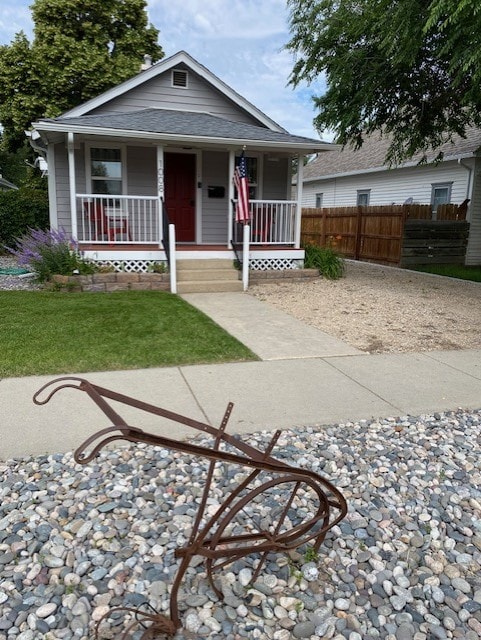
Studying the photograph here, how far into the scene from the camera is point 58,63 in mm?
17797

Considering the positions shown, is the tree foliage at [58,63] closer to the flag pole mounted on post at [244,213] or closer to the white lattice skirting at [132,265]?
the white lattice skirting at [132,265]

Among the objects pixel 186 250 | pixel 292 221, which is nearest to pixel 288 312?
pixel 186 250

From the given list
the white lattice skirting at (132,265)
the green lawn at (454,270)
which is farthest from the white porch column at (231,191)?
the green lawn at (454,270)

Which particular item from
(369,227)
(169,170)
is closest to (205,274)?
(169,170)

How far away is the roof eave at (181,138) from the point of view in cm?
942

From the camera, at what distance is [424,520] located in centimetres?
271

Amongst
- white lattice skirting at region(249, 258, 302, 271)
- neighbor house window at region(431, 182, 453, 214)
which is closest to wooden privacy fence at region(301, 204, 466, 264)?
neighbor house window at region(431, 182, 453, 214)

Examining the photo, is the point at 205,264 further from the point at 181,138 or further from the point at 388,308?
the point at 388,308

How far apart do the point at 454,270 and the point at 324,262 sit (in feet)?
15.9

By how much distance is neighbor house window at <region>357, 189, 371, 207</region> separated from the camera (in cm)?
2131

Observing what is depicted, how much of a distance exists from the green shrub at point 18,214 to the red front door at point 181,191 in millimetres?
5610

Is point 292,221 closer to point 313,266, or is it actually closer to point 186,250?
point 313,266

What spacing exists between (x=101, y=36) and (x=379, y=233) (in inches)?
489

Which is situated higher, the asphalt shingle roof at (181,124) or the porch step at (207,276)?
the asphalt shingle roof at (181,124)
